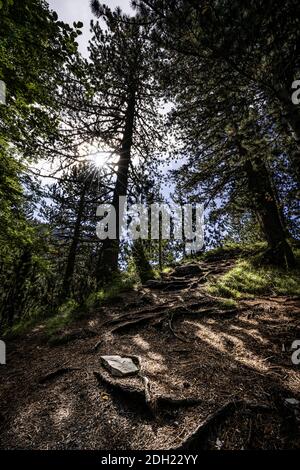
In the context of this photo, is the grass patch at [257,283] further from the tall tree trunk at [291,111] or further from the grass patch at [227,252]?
the grass patch at [227,252]

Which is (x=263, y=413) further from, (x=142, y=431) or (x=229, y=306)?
(x=229, y=306)

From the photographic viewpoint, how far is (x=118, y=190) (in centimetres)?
1030

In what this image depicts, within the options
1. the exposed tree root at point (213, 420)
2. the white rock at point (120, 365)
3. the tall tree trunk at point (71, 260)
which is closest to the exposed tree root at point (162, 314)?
the white rock at point (120, 365)

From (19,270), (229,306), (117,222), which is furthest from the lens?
(117,222)

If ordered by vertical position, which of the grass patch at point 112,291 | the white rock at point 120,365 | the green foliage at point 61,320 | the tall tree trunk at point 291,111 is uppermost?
the tall tree trunk at point 291,111

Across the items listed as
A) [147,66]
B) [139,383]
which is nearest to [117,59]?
[147,66]

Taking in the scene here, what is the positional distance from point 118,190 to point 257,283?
629 cm

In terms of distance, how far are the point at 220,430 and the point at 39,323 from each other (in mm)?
5508

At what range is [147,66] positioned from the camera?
894 cm

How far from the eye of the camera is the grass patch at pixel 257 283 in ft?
21.8

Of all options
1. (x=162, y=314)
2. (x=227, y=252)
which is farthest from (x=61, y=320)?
(x=227, y=252)

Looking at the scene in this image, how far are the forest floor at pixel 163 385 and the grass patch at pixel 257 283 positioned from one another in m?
1.27

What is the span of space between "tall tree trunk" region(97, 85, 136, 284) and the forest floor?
3.95m

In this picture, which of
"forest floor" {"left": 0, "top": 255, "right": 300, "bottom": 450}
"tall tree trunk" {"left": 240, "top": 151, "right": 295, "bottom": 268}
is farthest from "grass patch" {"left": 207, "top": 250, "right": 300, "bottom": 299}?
"forest floor" {"left": 0, "top": 255, "right": 300, "bottom": 450}
